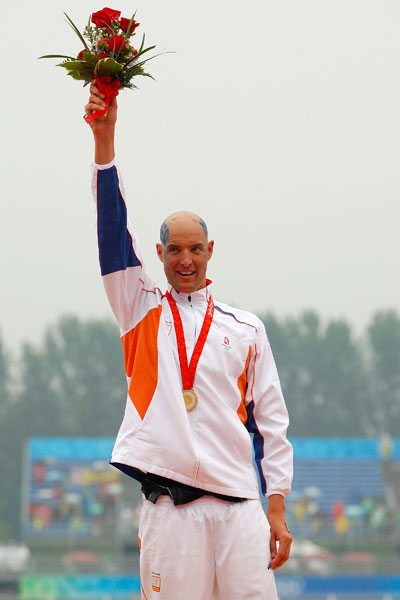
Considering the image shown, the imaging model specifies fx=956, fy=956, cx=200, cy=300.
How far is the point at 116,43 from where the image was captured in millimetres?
3283

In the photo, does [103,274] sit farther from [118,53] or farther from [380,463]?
[380,463]

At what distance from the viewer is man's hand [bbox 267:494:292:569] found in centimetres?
323

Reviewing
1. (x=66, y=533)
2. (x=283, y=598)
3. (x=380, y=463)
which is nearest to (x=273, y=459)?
(x=283, y=598)

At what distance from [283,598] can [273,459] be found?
24018 mm

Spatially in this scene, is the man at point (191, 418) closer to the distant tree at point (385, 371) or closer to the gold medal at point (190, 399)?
the gold medal at point (190, 399)

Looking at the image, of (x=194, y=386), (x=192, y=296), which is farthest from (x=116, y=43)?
(x=194, y=386)

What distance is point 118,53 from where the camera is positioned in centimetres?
330

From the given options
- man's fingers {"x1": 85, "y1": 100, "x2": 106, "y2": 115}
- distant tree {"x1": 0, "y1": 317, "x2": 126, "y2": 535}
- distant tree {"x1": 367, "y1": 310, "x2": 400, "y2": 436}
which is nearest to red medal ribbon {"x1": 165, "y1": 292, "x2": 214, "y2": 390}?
man's fingers {"x1": 85, "y1": 100, "x2": 106, "y2": 115}

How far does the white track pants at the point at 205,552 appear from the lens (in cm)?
316

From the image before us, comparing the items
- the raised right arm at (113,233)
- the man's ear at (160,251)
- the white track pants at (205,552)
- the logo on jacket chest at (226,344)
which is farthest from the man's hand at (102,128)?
the white track pants at (205,552)

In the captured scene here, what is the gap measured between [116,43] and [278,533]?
177 centimetres

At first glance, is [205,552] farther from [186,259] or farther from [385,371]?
[385,371]

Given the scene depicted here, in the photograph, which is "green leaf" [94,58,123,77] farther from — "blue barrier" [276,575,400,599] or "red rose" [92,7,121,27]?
"blue barrier" [276,575,400,599]

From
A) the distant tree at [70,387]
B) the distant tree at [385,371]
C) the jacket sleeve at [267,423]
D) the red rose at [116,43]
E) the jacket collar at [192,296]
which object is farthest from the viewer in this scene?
the distant tree at [385,371]
